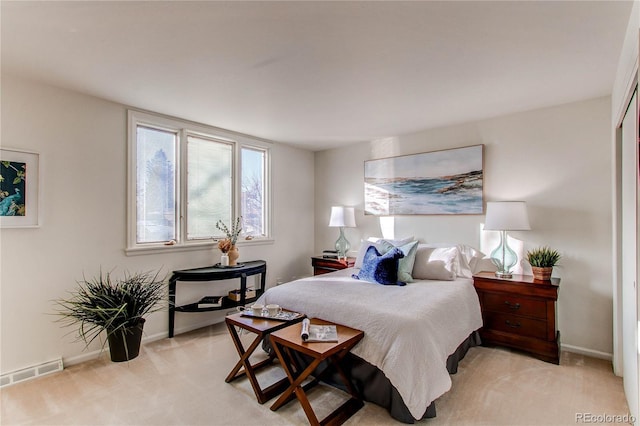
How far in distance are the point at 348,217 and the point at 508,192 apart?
2.04m

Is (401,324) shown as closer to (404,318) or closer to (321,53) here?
(404,318)

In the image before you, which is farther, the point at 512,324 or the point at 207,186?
the point at 207,186

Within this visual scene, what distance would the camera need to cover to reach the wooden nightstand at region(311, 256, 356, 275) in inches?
173

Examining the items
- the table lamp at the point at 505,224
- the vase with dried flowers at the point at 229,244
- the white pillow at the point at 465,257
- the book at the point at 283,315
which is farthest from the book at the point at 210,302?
the table lamp at the point at 505,224

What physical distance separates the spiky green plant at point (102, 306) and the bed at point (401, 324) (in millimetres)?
1136

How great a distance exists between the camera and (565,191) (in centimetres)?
316

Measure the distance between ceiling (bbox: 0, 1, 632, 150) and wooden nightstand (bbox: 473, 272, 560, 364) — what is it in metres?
1.80

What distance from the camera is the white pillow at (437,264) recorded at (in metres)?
3.30

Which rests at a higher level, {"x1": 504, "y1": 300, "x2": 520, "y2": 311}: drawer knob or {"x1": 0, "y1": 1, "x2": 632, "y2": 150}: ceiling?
{"x1": 0, "y1": 1, "x2": 632, "y2": 150}: ceiling

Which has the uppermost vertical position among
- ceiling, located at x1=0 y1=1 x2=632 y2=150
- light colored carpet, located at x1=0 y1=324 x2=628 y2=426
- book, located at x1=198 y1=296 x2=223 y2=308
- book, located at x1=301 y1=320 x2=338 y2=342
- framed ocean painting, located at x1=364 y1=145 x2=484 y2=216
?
ceiling, located at x1=0 y1=1 x2=632 y2=150

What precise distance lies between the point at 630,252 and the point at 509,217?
0.99 meters

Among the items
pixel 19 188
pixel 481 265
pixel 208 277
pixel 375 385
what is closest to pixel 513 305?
pixel 481 265

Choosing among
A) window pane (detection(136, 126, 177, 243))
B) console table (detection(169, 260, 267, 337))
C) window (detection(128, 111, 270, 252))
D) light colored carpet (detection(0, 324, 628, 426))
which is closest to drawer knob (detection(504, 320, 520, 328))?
light colored carpet (detection(0, 324, 628, 426))

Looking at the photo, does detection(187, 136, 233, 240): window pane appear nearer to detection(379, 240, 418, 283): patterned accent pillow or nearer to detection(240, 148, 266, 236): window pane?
detection(240, 148, 266, 236): window pane
